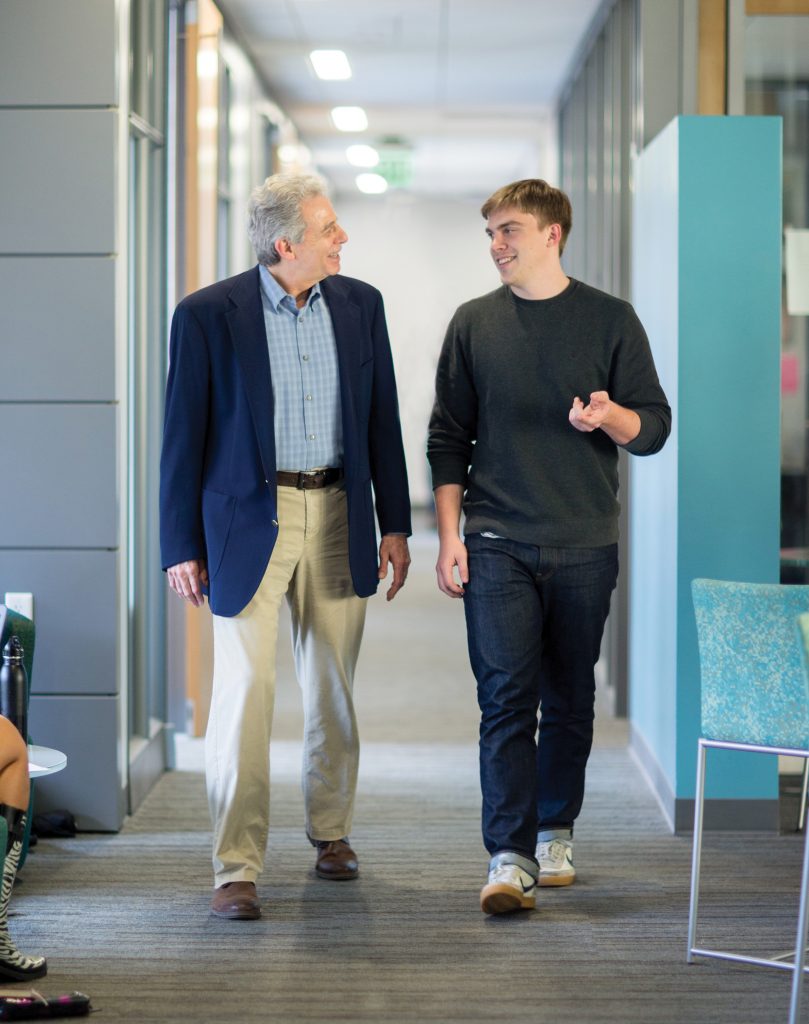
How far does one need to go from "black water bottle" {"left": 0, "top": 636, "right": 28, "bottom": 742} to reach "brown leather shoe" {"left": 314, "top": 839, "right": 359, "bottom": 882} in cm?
89

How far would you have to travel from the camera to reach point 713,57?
175 inches

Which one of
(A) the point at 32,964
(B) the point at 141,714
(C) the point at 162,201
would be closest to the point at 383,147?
(C) the point at 162,201

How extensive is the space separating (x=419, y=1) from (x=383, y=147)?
14.5ft

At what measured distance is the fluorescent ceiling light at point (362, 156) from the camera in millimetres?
10993

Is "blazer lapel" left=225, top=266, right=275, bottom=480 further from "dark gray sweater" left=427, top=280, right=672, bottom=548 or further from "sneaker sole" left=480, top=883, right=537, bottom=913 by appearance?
"sneaker sole" left=480, top=883, right=537, bottom=913

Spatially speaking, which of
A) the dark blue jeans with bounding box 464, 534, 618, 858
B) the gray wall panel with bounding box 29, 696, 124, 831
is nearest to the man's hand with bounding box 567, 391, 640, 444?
the dark blue jeans with bounding box 464, 534, 618, 858

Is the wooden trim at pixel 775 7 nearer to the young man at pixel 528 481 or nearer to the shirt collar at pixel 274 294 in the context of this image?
the young man at pixel 528 481

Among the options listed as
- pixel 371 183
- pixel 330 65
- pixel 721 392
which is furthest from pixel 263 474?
pixel 371 183

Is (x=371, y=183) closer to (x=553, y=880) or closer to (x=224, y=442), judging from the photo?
(x=224, y=442)

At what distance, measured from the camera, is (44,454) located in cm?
402

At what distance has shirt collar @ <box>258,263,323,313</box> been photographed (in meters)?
3.39

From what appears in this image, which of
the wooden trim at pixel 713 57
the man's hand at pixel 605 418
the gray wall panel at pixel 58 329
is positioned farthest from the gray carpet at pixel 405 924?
the wooden trim at pixel 713 57

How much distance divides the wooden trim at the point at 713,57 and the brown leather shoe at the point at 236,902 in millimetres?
2884

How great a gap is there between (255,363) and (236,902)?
1.34 meters
